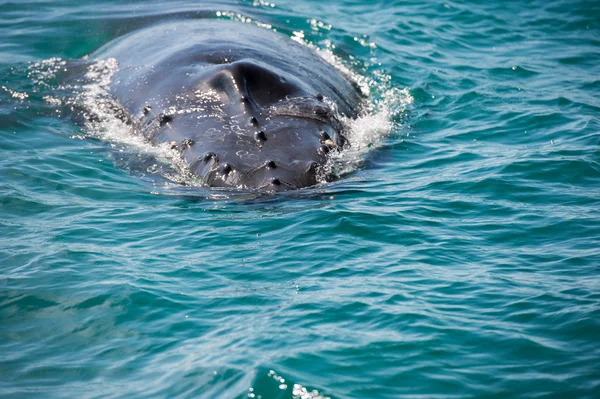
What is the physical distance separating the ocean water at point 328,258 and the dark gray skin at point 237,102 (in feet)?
0.99

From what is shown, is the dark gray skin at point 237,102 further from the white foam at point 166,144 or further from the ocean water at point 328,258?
the ocean water at point 328,258

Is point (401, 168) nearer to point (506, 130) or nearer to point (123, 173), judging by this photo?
point (506, 130)

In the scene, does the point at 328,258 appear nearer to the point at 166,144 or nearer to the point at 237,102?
the point at 237,102

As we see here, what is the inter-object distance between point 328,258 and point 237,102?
3095mm

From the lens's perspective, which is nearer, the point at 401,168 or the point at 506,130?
the point at 401,168

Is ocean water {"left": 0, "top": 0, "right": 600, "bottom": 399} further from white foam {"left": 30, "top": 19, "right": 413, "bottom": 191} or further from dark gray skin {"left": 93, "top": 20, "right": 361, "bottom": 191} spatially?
dark gray skin {"left": 93, "top": 20, "right": 361, "bottom": 191}

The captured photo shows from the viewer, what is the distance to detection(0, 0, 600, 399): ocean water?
233 inches

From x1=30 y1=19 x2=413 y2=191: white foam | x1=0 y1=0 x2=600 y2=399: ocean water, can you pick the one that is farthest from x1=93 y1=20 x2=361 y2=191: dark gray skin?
x1=0 y1=0 x2=600 y2=399: ocean water

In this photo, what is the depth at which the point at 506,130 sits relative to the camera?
36.8 feet

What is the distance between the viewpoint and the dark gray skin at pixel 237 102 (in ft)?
29.6

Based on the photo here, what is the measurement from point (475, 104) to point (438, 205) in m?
4.07

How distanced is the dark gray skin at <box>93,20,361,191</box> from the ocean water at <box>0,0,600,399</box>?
303 mm

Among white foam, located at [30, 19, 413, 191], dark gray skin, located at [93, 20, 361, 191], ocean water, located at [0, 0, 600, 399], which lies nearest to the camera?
ocean water, located at [0, 0, 600, 399]

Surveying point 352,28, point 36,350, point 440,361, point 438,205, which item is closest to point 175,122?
point 438,205
